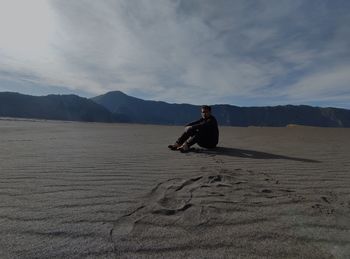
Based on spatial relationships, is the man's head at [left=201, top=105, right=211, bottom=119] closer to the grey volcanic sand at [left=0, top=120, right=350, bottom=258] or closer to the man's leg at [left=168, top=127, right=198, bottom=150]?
the man's leg at [left=168, top=127, right=198, bottom=150]

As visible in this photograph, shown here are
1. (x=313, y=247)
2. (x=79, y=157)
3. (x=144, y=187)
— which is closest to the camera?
(x=313, y=247)

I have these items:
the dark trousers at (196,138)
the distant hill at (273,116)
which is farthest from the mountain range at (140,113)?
the dark trousers at (196,138)

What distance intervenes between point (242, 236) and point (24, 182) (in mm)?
2795

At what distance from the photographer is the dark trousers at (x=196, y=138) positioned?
7.54 m

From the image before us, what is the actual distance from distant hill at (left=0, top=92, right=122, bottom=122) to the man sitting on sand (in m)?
78.0

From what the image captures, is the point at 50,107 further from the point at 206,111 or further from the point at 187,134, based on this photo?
the point at 206,111

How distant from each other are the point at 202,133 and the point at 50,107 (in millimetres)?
102478

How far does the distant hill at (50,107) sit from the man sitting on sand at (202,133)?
78.0 m

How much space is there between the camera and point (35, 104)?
97.8 m

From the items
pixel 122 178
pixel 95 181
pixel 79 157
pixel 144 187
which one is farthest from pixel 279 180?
pixel 79 157

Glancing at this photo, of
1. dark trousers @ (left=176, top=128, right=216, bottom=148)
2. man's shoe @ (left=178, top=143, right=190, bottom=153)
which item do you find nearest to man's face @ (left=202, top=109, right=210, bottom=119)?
dark trousers @ (left=176, top=128, right=216, bottom=148)

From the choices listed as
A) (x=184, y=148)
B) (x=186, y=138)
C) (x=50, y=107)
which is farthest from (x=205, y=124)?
(x=50, y=107)

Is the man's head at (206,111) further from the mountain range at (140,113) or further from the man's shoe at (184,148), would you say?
the mountain range at (140,113)

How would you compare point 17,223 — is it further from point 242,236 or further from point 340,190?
point 340,190
